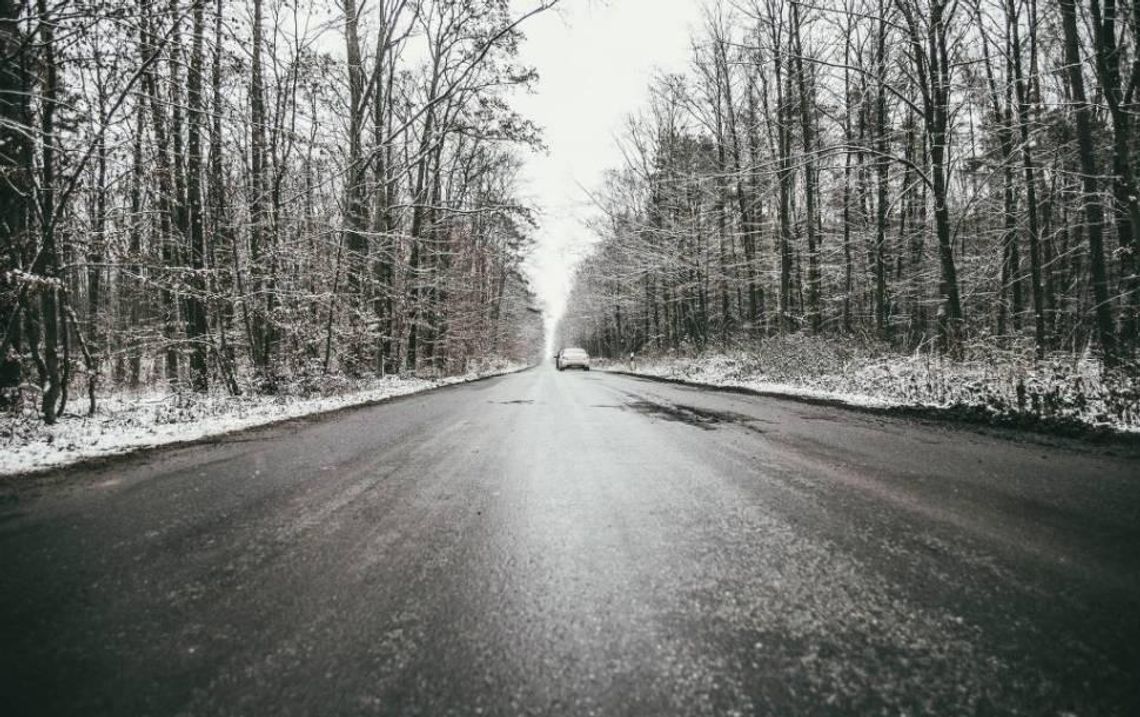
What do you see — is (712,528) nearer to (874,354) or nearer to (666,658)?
(666,658)

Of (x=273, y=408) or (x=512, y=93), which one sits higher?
(x=512, y=93)

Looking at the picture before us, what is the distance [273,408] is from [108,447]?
3.70m

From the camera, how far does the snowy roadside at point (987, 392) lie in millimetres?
5223

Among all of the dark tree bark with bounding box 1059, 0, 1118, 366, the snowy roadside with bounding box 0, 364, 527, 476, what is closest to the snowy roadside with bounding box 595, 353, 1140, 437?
the dark tree bark with bounding box 1059, 0, 1118, 366

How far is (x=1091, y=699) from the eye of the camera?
1182 millimetres

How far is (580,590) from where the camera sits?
5.98ft

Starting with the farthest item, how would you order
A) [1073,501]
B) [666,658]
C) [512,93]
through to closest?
[512,93] → [1073,501] → [666,658]

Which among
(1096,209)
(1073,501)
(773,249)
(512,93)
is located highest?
(512,93)

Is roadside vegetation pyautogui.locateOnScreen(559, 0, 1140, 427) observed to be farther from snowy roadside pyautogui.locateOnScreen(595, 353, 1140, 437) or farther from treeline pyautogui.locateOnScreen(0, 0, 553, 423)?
treeline pyautogui.locateOnScreen(0, 0, 553, 423)

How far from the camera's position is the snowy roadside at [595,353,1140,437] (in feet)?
17.1

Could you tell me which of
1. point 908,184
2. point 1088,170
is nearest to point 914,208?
point 908,184

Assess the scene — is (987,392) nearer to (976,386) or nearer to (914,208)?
(976,386)

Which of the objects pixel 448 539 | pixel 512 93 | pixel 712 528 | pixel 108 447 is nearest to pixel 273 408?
pixel 108 447

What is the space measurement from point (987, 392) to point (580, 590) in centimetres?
757
